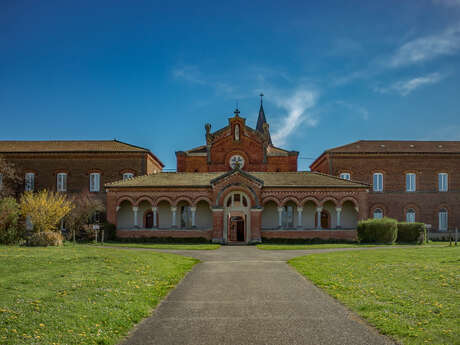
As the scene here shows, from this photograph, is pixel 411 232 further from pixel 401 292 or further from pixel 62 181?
pixel 62 181

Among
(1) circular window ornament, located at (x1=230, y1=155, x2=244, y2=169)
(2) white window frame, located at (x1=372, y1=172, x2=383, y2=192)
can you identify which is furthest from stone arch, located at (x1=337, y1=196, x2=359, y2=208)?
(1) circular window ornament, located at (x1=230, y1=155, x2=244, y2=169)

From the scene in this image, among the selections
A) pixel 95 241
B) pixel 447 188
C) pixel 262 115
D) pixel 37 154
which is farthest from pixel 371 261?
pixel 262 115

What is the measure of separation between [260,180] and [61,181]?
72.8 ft

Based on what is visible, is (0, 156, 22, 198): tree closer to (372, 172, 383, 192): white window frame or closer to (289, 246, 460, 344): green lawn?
(289, 246, 460, 344): green lawn

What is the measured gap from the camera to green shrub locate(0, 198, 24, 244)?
24.8 meters

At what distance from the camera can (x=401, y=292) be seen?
1022 centimetres

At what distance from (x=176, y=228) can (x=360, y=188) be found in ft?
50.7

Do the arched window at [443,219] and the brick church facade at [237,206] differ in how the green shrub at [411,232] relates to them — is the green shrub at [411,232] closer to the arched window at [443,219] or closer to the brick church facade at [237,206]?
the brick church facade at [237,206]

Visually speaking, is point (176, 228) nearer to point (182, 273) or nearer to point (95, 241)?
point (95, 241)

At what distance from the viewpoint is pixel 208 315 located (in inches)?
329

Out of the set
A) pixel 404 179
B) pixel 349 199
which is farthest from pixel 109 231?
pixel 404 179

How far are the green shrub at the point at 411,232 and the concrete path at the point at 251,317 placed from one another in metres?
22.2

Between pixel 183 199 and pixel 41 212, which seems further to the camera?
pixel 183 199

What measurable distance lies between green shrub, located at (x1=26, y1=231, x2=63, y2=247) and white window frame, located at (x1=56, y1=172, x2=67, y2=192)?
18.8 metres
